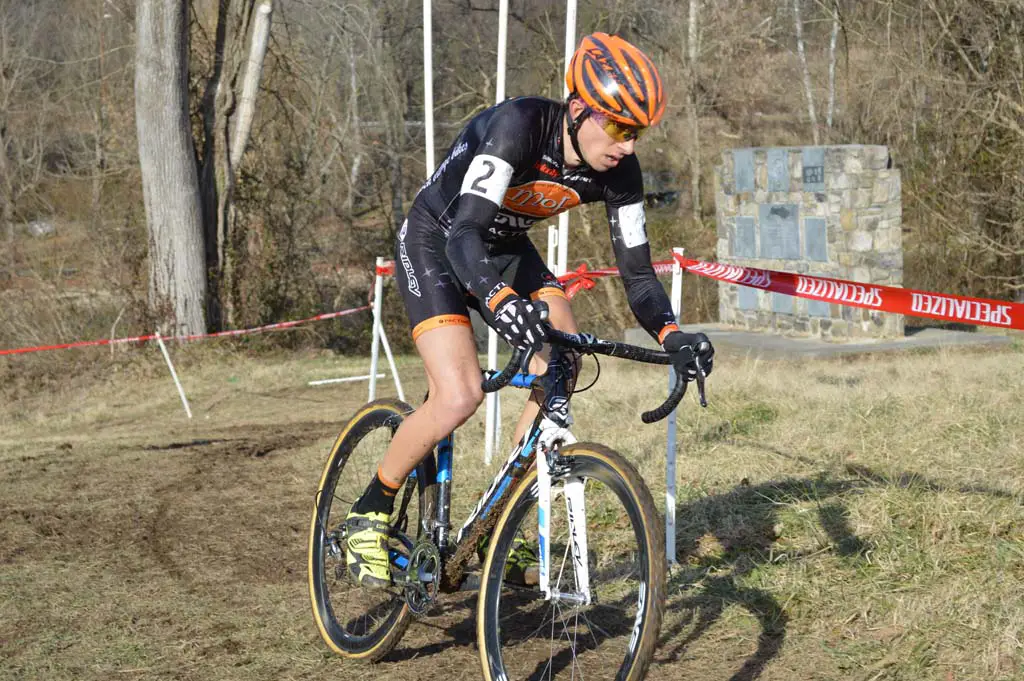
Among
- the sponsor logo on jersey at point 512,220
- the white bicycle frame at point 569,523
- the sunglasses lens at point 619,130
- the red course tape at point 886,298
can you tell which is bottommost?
the white bicycle frame at point 569,523

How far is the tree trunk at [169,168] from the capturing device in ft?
53.2

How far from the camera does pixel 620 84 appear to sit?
11.5 ft

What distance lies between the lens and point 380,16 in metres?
24.8

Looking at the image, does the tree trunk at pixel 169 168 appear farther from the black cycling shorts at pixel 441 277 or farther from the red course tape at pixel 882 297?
the black cycling shorts at pixel 441 277

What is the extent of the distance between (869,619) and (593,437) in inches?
135

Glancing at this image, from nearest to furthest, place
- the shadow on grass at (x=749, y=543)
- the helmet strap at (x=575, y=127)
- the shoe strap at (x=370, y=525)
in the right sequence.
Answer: the helmet strap at (x=575, y=127), the shoe strap at (x=370, y=525), the shadow on grass at (x=749, y=543)

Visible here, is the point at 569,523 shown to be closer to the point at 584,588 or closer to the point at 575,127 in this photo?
the point at 584,588

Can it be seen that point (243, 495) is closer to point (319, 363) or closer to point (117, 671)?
point (117, 671)

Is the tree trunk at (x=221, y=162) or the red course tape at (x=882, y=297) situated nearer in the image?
the red course tape at (x=882, y=297)

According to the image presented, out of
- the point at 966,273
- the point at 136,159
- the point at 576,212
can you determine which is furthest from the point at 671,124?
the point at 136,159

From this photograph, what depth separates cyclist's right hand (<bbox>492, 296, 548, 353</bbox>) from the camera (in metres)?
3.26

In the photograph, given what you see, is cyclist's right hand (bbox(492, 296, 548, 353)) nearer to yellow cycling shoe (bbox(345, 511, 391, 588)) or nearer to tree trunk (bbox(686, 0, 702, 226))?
yellow cycling shoe (bbox(345, 511, 391, 588))

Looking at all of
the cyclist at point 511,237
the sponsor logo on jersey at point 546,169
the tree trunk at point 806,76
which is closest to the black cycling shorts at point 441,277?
the cyclist at point 511,237

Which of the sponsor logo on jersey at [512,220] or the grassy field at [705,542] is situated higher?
the sponsor logo on jersey at [512,220]
